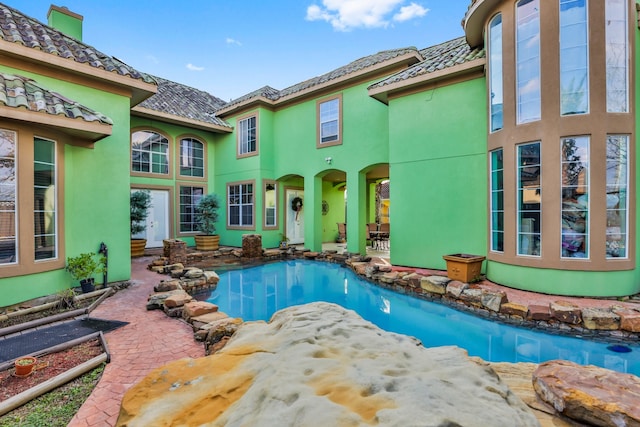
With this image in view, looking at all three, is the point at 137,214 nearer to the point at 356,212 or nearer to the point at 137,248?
the point at 137,248

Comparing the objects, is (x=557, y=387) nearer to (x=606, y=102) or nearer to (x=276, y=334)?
(x=276, y=334)

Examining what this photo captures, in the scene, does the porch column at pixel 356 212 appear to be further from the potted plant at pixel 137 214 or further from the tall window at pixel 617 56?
the potted plant at pixel 137 214

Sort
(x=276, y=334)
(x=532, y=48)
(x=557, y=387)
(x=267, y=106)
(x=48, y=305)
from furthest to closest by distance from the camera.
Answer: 1. (x=267, y=106)
2. (x=532, y=48)
3. (x=48, y=305)
4. (x=276, y=334)
5. (x=557, y=387)

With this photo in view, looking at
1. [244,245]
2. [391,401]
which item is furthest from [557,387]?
[244,245]

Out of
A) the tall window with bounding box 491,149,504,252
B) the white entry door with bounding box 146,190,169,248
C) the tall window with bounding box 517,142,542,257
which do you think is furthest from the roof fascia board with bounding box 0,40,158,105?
the tall window with bounding box 517,142,542,257

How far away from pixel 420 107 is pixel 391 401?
875 cm

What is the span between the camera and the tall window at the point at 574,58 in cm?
600

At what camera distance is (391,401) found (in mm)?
1497

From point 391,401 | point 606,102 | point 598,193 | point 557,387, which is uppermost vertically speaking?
point 606,102

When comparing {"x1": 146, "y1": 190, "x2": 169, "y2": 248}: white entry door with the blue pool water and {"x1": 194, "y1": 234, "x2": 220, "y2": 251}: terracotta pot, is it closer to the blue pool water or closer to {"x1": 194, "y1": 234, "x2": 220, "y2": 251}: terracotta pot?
{"x1": 194, "y1": 234, "x2": 220, "y2": 251}: terracotta pot

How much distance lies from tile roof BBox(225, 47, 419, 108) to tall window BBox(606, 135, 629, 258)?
592 centimetres

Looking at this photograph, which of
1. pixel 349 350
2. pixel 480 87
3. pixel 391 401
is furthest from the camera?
pixel 480 87

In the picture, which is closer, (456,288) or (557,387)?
(557,387)

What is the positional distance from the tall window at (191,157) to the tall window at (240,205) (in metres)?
1.61
